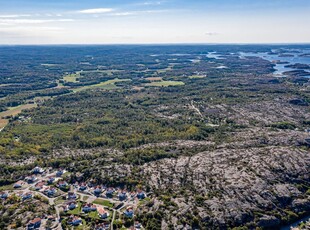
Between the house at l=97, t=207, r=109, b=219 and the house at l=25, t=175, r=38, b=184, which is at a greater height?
the house at l=97, t=207, r=109, b=219

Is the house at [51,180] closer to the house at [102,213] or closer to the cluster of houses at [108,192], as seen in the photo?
the cluster of houses at [108,192]

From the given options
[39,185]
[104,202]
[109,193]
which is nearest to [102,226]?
[104,202]

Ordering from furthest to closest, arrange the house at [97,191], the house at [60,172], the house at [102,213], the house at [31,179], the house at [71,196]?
1. the house at [60,172]
2. the house at [31,179]
3. the house at [97,191]
4. the house at [71,196]
5. the house at [102,213]

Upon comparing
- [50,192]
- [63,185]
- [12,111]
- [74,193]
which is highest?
[63,185]

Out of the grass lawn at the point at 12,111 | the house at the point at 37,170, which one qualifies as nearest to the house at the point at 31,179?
the house at the point at 37,170

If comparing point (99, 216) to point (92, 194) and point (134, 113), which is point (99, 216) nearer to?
point (92, 194)

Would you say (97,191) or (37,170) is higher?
(97,191)

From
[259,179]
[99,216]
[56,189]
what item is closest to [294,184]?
[259,179]

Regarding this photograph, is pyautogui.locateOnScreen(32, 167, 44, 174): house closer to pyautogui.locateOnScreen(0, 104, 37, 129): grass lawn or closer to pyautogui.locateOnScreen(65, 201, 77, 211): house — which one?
pyautogui.locateOnScreen(65, 201, 77, 211): house

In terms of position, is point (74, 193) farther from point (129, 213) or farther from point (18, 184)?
point (129, 213)

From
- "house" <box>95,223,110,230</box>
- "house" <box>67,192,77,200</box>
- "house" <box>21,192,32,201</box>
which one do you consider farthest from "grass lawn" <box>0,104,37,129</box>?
"house" <box>95,223,110,230</box>

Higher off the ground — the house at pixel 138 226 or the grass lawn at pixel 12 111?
the house at pixel 138 226
